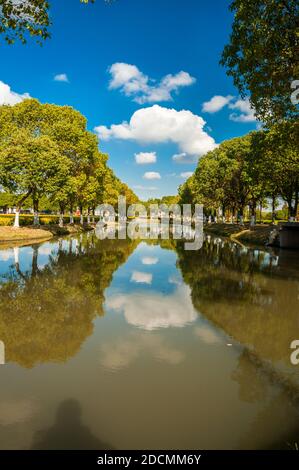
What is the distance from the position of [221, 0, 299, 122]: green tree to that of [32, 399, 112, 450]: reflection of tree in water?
1571cm

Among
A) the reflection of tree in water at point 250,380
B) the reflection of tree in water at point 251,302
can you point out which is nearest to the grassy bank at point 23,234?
the reflection of tree in water at point 251,302

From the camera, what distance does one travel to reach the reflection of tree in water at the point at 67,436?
187 inches

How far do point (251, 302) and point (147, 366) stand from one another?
22.1 ft

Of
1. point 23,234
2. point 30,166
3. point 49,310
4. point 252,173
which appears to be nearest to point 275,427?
point 49,310

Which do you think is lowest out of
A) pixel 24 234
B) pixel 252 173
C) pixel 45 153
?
pixel 24 234

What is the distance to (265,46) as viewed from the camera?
16.4 metres

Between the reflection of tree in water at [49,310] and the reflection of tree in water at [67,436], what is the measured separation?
228 centimetres

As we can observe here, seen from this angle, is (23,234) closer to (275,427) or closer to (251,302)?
(251,302)

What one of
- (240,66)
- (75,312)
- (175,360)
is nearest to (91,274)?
(75,312)

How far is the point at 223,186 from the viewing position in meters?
63.3

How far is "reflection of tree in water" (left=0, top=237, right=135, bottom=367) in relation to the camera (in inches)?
321

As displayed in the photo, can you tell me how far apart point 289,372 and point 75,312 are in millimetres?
6875
